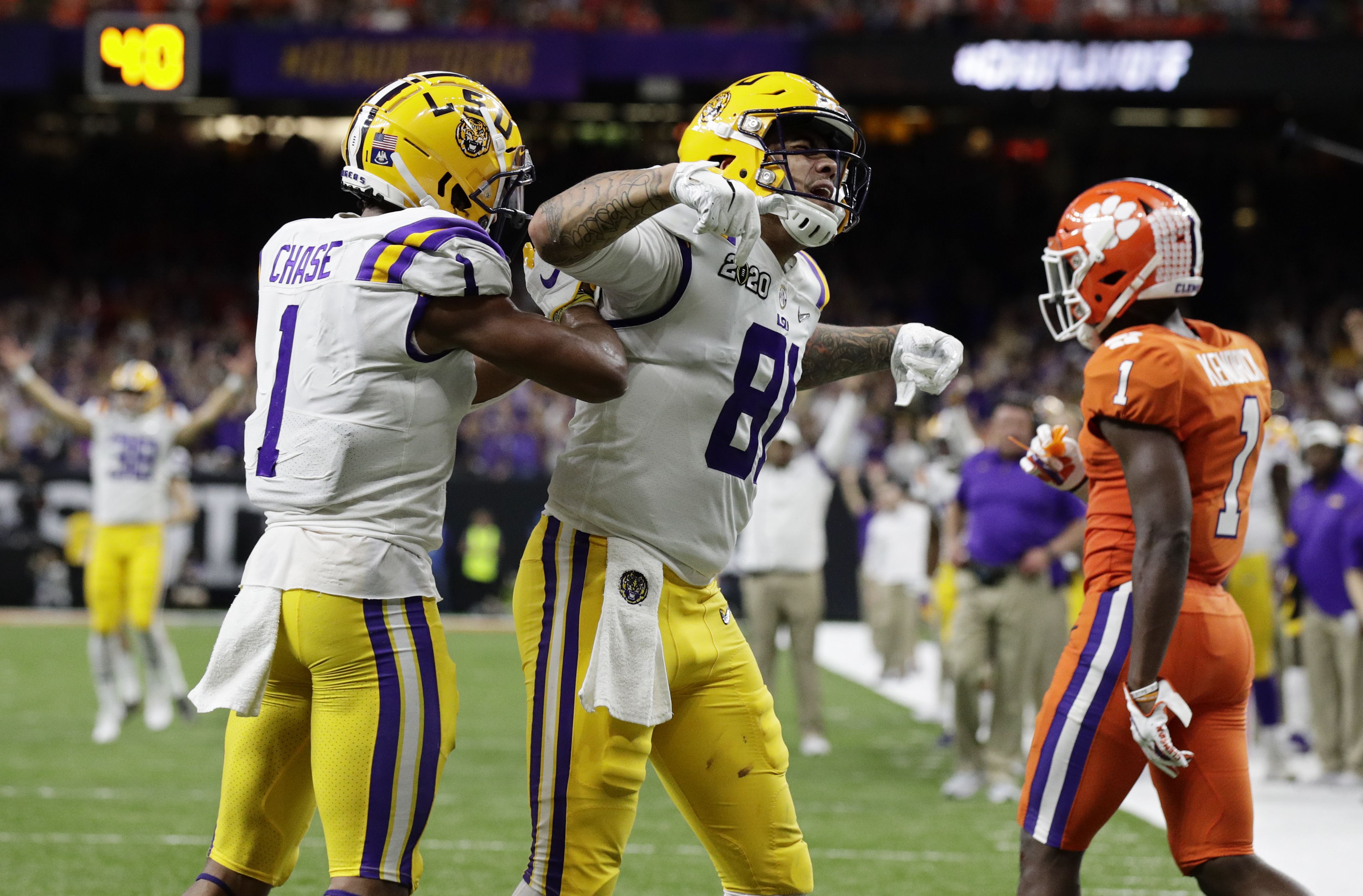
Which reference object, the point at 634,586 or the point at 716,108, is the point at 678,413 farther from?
the point at 716,108

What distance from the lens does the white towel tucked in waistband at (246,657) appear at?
2.98m

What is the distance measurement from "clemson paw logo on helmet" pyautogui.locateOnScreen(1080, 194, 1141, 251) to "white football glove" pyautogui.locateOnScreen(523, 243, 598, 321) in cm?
→ 121

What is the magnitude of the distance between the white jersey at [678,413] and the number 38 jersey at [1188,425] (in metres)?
0.81

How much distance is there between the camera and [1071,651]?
351 centimetres

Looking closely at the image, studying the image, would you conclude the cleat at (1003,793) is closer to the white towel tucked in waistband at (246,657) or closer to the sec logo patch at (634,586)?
the sec logo patch at (634,586)

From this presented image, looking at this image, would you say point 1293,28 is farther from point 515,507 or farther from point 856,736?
point 856,736

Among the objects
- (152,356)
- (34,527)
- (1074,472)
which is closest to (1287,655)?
(1074,472)

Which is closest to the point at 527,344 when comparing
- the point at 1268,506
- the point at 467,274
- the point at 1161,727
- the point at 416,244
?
the point at 467,274

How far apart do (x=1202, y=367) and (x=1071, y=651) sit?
2.35 ft

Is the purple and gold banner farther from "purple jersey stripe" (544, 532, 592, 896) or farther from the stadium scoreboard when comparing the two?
"purple jersey stripe" (544, 532, 592, 896)

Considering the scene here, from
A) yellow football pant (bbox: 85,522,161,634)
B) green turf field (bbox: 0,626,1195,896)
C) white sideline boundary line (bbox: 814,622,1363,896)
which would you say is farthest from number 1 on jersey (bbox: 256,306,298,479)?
yellow football pant (bbox: 85,522,161,634)

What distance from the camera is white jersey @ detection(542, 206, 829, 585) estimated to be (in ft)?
10.8

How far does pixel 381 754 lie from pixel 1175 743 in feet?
5.76

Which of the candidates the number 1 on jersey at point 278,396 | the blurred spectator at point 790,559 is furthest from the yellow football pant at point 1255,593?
the number 1 on jersey at point 278,396
